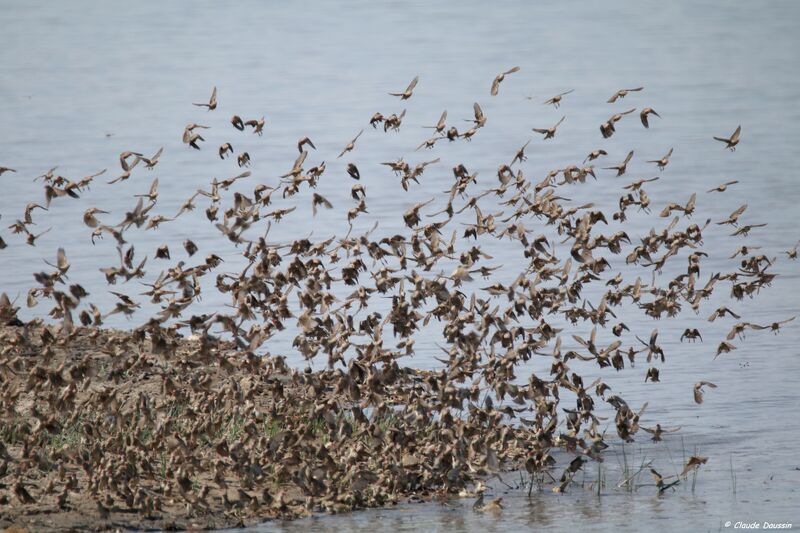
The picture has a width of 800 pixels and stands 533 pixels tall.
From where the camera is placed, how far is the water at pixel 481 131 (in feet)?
35.6

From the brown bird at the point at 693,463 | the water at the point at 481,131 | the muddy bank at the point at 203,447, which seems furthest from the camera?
the water at the point at 481,131

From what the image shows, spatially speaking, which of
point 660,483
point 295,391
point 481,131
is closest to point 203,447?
point 295,391

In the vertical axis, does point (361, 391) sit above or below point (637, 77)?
below

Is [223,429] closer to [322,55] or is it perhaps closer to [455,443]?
[455,443]

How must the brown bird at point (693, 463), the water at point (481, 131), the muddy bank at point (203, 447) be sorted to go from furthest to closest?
the water at point (481, 131) → the brown bird at point (693, 463) → the muddy bank at point (203, 447)

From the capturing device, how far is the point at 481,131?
102 feet

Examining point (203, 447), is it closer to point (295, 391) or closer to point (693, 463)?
point (295, 391)

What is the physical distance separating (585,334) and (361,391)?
4156 mm

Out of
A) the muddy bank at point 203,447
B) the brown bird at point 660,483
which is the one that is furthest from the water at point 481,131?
the muddy bank at point 203,447

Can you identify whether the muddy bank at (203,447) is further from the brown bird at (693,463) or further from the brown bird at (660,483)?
the brown bird at (693,463)

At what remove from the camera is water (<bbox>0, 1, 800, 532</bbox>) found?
427 inches

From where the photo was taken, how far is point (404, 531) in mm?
8859

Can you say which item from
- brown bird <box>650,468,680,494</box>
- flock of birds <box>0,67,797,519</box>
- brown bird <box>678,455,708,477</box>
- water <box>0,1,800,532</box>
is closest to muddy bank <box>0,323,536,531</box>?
flock of birds <box>0,67,797,519</box>

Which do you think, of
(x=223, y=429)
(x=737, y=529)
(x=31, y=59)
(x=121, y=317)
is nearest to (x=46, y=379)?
(x=223, y=429)
